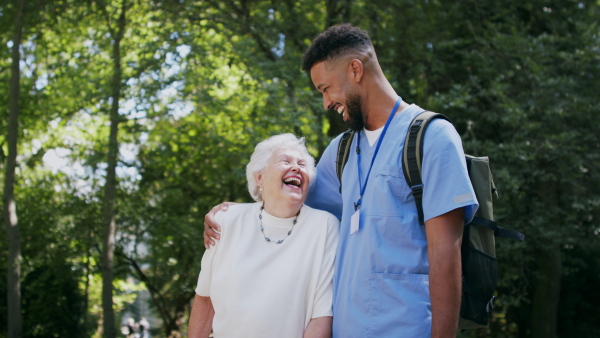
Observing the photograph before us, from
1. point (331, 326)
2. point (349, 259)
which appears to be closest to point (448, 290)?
point (349, 259)

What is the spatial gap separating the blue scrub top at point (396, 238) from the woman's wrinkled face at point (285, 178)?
39 centimetres

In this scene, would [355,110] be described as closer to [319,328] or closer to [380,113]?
[380,113]

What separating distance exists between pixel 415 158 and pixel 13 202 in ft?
19.4

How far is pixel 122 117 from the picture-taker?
23.8 feet

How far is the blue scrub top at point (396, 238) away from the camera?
2092mm

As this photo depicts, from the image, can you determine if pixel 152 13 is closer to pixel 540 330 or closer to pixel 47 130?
pixel 47 130

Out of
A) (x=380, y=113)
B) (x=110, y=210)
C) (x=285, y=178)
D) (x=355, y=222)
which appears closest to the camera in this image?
(x=355, y=222)

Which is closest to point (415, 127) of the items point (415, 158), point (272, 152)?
point (415, 158)

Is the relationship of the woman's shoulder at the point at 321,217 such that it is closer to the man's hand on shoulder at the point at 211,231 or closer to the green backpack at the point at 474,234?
the man's hand on shoulder at the point at 211,231

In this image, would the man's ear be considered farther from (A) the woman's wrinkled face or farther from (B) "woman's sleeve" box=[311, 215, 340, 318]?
(B) "woman's sleeve" box=[311, 215, 340, 318]

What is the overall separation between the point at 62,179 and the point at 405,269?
24.0 ft

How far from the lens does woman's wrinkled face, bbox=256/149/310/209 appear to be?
270cm

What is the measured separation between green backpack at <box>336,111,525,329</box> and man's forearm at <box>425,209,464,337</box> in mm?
119

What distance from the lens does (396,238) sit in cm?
218
